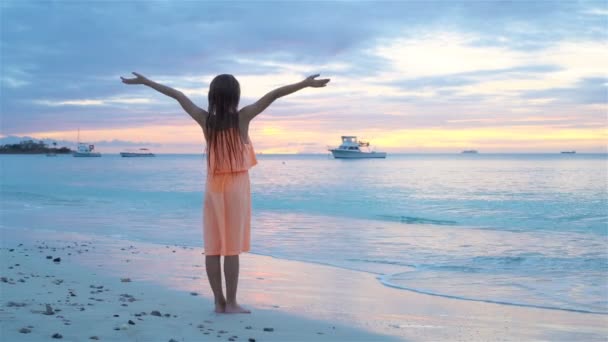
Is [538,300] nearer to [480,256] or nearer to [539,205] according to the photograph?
[480,256]

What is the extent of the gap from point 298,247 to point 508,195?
16644 millimetres

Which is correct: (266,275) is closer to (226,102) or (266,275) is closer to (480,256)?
(226,102)

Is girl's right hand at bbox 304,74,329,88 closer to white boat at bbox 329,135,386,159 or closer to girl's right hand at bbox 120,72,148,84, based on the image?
girl's right hand at bbox 120,72,148,84

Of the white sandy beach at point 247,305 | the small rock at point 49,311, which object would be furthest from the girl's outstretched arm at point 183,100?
the small rock at point 49,311

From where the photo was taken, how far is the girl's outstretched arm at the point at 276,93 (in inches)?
172

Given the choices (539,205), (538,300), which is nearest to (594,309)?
(538,300)

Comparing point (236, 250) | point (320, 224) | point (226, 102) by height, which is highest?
point (226, 102)

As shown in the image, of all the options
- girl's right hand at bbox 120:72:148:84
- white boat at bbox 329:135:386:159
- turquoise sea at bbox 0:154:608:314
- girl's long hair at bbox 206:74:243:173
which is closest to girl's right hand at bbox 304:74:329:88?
girl's long hair at bbox 206:74:243:173

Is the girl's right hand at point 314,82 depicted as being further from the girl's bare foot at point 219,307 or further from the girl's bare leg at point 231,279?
the girl's bare foot at point 219,307

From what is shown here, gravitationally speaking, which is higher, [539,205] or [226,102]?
[226,102]

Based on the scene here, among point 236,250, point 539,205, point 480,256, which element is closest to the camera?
point 236,250

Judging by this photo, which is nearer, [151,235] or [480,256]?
[480,256]

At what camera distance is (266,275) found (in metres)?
7.08

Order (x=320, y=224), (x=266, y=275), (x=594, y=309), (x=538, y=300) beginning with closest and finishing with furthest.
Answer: (x=594, y=309)
(x=538, y=300)
(x=266, y=275)
(x=320, y=224)
